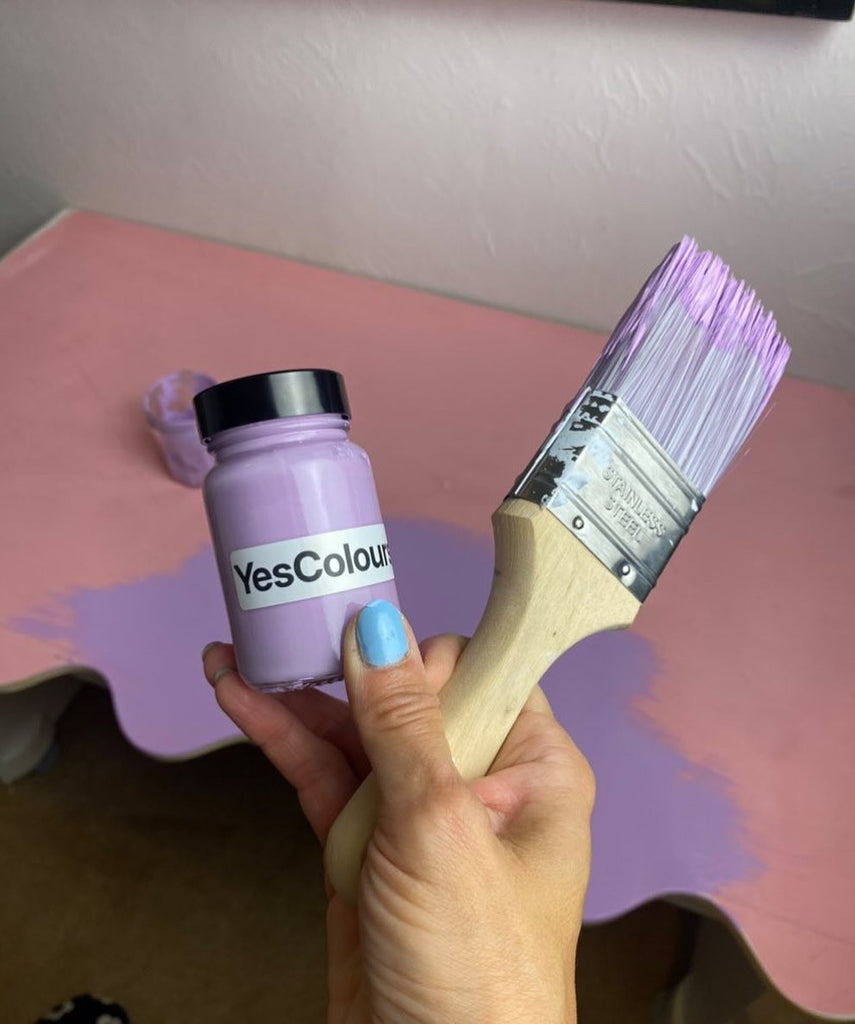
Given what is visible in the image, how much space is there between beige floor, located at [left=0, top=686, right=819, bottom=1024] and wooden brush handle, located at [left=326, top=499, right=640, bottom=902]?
25.1 inches

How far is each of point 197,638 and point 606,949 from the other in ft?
2.11

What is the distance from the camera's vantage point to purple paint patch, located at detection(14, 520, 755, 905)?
1.85 feet

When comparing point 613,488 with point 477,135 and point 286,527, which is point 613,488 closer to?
point 286,527

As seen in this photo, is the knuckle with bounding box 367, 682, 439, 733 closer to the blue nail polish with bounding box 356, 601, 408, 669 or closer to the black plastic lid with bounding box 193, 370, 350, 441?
the blue nail polish with bounding box 356, 601, 408, 669

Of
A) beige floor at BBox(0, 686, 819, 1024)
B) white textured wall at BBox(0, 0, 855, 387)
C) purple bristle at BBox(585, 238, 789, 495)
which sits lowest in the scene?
beige floor at BBox(0, 686, 819, 1024)

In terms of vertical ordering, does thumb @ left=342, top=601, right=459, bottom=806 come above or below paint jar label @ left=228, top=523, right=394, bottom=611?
below

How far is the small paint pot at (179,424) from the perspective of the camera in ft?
2.36

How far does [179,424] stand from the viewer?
28.1 inches

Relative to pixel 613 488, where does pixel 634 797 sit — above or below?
below

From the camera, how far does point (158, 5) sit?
2.66 ft

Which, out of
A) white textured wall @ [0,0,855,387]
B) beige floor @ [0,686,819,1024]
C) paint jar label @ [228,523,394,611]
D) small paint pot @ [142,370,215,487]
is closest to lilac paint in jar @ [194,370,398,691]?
paint jar label @ [228,523,394,611]

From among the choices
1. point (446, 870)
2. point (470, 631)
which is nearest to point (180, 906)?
point (470, 631)

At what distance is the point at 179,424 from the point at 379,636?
1.23ft

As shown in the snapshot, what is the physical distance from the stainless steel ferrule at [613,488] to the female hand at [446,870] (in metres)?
0.10
